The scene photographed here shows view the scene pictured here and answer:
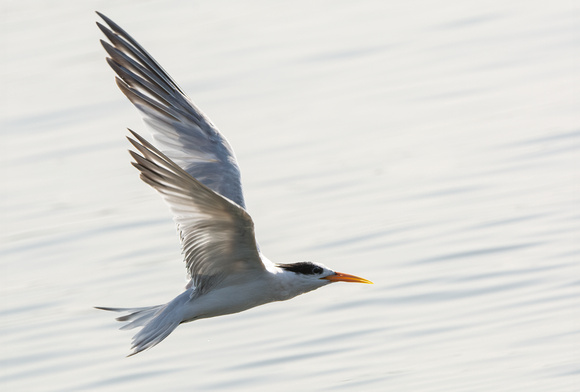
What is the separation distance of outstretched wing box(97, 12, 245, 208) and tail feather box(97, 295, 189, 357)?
3.29 feet

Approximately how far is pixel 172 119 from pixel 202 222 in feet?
6.13

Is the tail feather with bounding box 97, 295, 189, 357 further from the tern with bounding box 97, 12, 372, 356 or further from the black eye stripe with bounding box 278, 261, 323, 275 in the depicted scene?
the black eye stripe with bounding box 278, 261, 323, 275

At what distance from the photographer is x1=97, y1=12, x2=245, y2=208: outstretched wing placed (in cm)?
847

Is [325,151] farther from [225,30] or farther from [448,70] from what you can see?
[225,30]

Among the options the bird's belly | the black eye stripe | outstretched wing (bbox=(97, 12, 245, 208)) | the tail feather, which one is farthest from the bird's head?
outstretched wing (bbox=(97, 12, 245, 208))

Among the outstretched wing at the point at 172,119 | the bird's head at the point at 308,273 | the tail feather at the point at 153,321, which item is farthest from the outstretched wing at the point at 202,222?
the outstretched wing at the point at 172,119

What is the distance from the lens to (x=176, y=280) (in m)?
10.0

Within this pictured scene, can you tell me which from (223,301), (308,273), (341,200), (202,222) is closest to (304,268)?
(308,273)

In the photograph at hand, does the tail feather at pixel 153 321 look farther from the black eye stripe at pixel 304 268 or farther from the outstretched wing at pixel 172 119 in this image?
the outstretched wing at pixel 172 119

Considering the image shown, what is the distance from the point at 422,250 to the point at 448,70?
15.6ft

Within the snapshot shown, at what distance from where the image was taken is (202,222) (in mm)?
7027

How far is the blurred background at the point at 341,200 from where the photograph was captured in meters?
8.55

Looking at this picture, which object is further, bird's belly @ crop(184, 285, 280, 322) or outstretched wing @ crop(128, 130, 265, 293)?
bird's belly @ crop(184, 285, 280, 322)

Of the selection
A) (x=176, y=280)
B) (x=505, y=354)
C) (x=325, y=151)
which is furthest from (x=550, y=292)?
(x=325, y=151)
